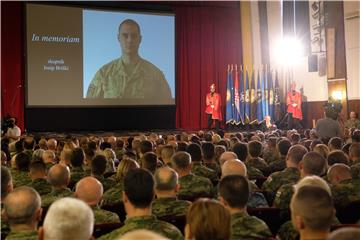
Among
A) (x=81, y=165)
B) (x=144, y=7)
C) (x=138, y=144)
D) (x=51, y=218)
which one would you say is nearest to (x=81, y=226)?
(x=51, y=218)

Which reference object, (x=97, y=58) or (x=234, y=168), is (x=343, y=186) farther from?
(x=97, y=58)

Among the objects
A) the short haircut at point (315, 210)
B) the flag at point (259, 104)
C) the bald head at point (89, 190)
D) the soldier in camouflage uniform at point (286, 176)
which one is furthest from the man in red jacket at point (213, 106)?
the short haircut at point (315, 210)

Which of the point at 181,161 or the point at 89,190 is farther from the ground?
the point at 181,161

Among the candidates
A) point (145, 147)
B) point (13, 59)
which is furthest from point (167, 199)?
point (13, 59)

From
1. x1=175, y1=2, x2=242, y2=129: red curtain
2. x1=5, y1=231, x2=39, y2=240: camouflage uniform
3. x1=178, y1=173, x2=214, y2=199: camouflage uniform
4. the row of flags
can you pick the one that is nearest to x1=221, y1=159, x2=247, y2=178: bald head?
x1=178, y1=173, x2=214, y2=199: camouflage uniform

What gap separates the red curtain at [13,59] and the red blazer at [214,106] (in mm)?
6074

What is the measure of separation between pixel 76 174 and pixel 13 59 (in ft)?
35.7

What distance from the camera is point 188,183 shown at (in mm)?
4648

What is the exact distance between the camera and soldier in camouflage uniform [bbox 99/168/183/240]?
2.86 m

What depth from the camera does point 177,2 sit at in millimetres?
17656

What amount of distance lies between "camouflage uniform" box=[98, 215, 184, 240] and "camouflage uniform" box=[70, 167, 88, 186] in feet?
8.31

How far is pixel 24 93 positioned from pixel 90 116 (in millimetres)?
2081

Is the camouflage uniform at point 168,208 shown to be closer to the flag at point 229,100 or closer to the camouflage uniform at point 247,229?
the camouflage uniform at point 247,229

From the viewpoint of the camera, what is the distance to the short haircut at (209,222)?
6.88ft
